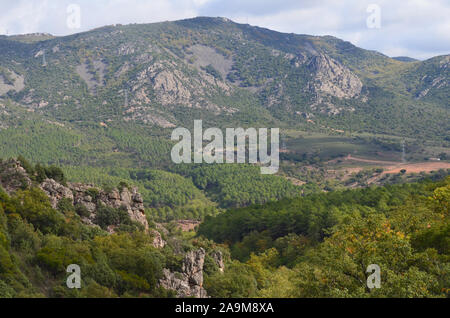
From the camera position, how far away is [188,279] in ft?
159

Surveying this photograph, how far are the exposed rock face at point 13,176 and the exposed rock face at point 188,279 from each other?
81.0 ft

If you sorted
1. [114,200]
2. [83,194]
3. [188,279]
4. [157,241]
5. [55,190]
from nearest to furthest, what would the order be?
[188,279] → [55,190] → [157,241] → [83,194] → [114,200]

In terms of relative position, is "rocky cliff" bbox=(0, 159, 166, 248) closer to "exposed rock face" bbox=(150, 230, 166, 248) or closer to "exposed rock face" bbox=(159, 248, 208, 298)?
"exposed rock face" bbox=(150, 230, 166, 248)

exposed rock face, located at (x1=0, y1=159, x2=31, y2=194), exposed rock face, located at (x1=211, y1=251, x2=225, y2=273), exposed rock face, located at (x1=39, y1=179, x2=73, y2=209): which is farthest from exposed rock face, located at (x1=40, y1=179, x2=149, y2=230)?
exposed rock face, located at (x1=211, y1=251, x2=225, y2=273)

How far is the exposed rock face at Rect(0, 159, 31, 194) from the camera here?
59938mm

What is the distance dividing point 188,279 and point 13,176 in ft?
93.7

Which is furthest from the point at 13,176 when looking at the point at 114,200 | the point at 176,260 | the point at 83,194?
the point at 176,260

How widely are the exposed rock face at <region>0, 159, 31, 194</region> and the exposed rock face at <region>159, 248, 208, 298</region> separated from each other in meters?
24.7

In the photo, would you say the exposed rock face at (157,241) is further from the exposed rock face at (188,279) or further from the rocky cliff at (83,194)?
the exposed rock face at (188,279)

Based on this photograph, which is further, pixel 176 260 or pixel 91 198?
pixel 91 198

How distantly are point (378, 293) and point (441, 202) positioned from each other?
32090 mm

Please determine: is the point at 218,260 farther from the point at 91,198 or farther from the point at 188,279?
the point at 91,198

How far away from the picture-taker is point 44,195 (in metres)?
57.8
